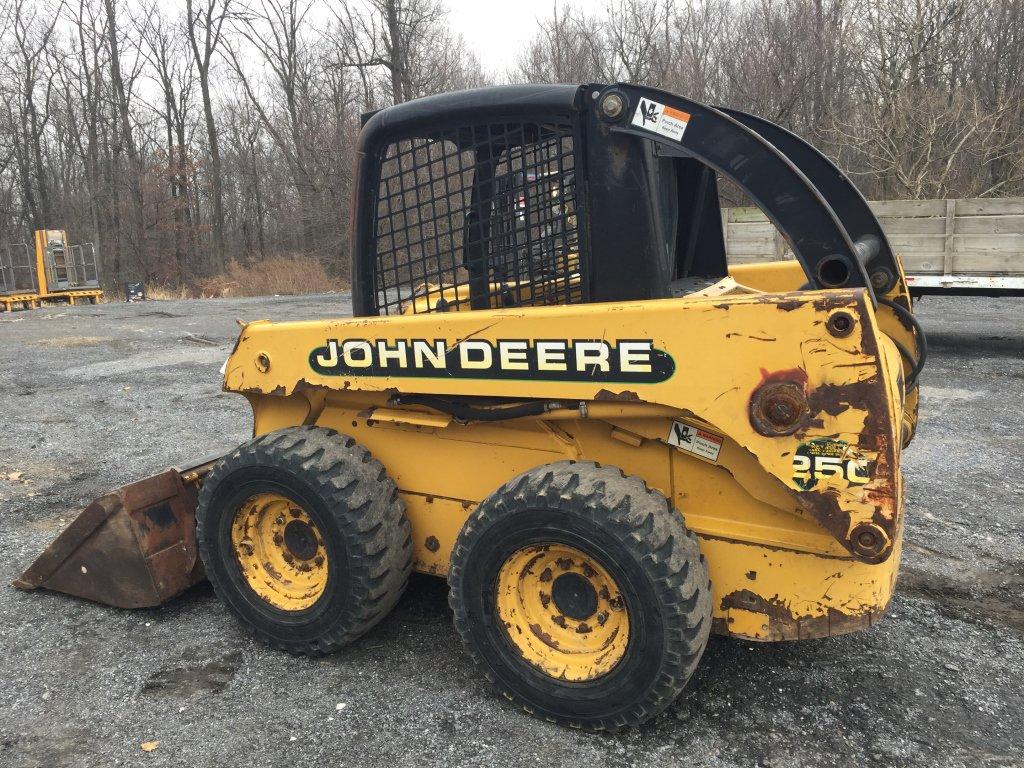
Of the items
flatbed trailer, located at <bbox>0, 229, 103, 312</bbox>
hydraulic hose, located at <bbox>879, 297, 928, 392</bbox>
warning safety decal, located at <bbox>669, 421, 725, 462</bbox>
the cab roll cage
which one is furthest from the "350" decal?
flatbed trailer, located at <bbox>0, 229, 103, 312</bbox>

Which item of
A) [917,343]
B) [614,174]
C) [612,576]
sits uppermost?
[614,174]

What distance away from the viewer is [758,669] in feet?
9.68

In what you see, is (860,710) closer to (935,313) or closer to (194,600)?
(194,600)

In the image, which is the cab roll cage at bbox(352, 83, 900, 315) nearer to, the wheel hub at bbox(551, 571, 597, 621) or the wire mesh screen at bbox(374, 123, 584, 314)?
the wire mesh screen at bbox(374, 123, 584, 314)

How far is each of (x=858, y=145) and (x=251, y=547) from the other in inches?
688

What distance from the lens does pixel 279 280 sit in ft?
85.2

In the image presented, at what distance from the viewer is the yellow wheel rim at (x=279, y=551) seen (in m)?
3.21

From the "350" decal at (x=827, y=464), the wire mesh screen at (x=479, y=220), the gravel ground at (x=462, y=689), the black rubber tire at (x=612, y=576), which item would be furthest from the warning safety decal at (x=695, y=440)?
the gravel ground at (x=462, y=689)

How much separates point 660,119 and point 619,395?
0.91 metres

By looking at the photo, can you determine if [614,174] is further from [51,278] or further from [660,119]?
[51,278]

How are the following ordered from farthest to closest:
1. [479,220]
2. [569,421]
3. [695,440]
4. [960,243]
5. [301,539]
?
1. [960,243]
2. [301,539]
3. [479,220]
4. [569,421]
5. [695,440]

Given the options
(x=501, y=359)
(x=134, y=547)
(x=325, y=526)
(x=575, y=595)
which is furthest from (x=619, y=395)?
(x=134, y=547)

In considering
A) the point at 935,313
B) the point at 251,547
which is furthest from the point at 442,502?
the point at 935,313

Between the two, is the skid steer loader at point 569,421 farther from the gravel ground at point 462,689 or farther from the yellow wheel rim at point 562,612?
the gravel ground at point 462,689
